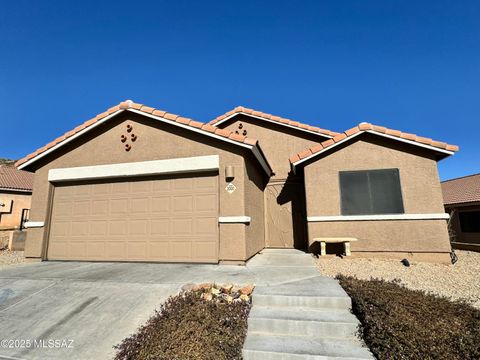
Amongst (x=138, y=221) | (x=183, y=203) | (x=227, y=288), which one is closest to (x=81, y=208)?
(x=138, y=221)

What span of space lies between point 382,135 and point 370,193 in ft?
6.45

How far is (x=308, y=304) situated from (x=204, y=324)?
1.75 m

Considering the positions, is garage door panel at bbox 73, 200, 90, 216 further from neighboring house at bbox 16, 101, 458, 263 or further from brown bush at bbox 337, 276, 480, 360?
brown bush at bbox 337, 276, 480, 360

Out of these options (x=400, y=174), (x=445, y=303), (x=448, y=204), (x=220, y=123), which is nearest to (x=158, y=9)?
(x=220, y=123)

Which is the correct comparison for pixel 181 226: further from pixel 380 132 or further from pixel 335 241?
pixel 380 132

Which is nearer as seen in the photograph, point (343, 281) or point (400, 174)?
point (343, 281)

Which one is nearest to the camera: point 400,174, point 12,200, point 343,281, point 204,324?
point 204,324

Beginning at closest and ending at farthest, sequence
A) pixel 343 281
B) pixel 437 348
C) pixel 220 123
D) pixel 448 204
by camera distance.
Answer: pixel 437 348 < pixel 343 281 < pixel 220 123 < pixel 448 204

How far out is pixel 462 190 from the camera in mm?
18516

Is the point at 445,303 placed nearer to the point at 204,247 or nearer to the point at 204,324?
the point at 204,324

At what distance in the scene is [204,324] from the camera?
3.77 metres

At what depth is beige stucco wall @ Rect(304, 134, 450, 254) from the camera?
26.4 feet

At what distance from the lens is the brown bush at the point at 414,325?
3150mm

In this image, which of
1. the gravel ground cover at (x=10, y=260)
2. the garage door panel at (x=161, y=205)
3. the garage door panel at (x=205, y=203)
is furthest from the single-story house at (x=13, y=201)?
the garage door panel at (x=205, y=203)
